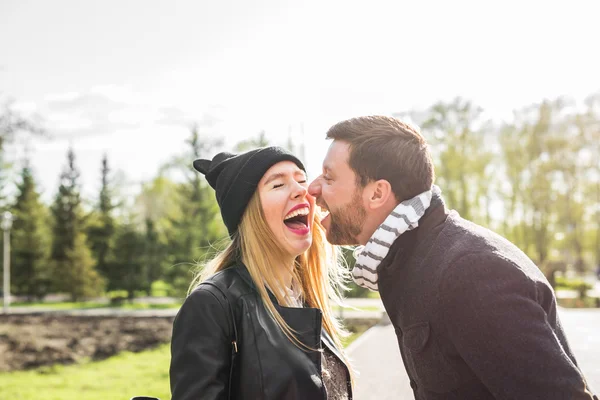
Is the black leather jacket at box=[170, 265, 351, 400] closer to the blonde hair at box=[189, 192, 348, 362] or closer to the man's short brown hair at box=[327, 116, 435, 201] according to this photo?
the blonde hair at box=[189, 192, 348, 362]

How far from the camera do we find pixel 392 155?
2.28 metres

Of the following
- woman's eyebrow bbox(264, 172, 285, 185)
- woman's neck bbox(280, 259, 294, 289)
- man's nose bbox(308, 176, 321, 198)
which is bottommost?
woman's neck bbox(280, 259, 294, 289)

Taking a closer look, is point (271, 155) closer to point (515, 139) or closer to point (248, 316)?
point (248, 316)

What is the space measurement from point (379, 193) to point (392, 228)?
0.55 feet

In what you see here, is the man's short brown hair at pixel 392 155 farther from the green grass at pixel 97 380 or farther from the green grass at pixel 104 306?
the green grass at pixel 104 306

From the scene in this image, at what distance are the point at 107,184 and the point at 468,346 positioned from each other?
38693 millimetres

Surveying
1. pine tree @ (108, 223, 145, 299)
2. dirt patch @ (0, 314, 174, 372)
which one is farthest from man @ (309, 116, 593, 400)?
pine tree @ (108, 223, 145, 299)

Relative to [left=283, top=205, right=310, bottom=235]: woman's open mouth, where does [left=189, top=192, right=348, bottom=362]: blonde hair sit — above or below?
below

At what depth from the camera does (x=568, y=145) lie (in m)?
32.4

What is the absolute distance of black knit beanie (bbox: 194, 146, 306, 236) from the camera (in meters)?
2.63

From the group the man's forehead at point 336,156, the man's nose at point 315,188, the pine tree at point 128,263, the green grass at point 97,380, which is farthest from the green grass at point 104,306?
the man's forehead at point 336,156

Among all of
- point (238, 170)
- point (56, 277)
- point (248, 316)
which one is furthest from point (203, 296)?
point (56, 277)

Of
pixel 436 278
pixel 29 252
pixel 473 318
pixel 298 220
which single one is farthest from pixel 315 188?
pixel 29 252

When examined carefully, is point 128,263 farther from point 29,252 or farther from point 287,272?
point 287,272
